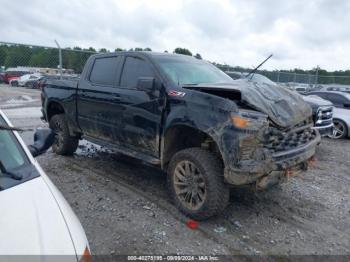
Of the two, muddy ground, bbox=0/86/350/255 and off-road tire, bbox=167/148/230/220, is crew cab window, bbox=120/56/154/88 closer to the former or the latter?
off-road tire, bbox=167/148/230/220

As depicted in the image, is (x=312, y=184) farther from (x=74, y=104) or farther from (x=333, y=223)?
(x=74, y=104)

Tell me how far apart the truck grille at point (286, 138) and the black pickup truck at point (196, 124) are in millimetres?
12

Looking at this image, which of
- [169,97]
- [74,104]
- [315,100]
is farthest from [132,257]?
[315,100]

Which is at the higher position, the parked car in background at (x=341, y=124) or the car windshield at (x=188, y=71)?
the car windshield at (x=188, y=71)

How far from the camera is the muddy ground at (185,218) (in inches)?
138

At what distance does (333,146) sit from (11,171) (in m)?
8.53

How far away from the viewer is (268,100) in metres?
3.94

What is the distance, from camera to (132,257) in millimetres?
3213

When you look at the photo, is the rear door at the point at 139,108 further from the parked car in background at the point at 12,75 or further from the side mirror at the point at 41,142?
the parked car in background at the point at 12,75

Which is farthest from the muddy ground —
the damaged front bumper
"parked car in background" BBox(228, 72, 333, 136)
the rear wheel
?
the rear wheel

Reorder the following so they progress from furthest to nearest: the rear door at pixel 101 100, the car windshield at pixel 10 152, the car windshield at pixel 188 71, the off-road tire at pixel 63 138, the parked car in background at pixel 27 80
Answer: the parked car in background at pixel 27 80, the off-road tire at pixel 63 138, the rear door at pixel 101 100, the car windshield at pixel 188 71, the car windshield at pixel 10 152


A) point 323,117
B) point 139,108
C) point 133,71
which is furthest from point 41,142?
point 323,117

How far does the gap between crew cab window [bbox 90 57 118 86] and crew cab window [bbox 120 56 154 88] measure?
26 cm

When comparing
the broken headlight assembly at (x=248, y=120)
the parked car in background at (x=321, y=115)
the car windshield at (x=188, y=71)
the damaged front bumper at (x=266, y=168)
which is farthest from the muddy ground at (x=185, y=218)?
the parked car in background at (x=321, y=115)
